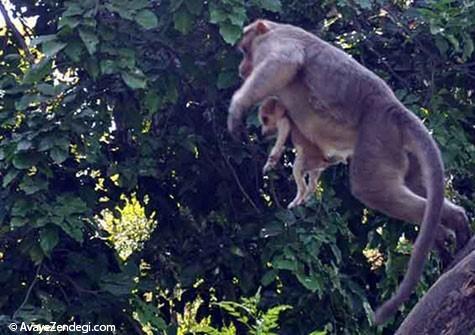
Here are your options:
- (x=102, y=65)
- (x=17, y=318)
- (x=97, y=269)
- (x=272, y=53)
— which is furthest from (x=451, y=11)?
(x=17, y=318)

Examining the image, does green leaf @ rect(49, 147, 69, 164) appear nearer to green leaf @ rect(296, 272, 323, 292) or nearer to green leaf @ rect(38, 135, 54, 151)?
green leaf @ rect(38, 135, 54, 151)

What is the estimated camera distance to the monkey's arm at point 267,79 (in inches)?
235

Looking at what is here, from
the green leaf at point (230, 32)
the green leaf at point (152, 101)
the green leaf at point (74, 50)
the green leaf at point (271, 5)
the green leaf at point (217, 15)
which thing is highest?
the green leaf at point (217, 15)

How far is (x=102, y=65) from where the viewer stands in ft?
22.0

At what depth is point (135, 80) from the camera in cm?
662

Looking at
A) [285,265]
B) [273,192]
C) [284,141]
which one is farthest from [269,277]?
[284,141]

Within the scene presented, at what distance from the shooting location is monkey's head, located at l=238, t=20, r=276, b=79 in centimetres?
640

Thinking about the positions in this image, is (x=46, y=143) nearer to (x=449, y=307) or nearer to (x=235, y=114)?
(x=235, y=114)

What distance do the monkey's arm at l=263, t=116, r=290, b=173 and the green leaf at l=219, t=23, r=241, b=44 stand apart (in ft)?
1.88

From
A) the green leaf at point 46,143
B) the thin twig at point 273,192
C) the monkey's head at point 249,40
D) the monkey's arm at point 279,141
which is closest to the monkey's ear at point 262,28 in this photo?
the monkey's head at point 249,40

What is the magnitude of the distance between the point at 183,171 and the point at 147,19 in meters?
1.33

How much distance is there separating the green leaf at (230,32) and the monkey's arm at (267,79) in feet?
1.84

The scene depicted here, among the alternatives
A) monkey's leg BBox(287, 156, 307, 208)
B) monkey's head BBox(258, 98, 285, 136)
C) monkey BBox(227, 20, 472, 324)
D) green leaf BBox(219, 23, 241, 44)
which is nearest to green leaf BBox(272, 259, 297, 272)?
monkey's leg BBox(287, 156, 307, 208)

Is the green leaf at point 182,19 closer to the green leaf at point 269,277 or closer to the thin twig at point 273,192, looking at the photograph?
the thin twig at point 273,192
